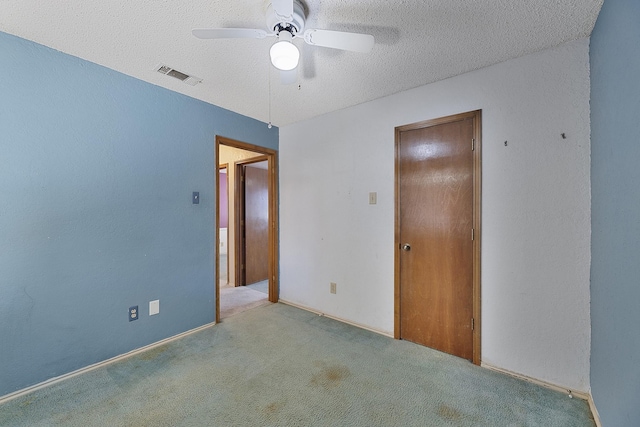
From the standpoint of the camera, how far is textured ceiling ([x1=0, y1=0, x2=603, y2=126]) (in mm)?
1460

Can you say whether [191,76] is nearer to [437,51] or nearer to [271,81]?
[271,81]

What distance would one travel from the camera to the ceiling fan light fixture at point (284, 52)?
1.34m

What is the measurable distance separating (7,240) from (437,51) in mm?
3124

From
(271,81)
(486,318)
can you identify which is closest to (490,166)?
(486,318)

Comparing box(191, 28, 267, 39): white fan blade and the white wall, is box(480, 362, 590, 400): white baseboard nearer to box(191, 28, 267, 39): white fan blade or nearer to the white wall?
the white wall

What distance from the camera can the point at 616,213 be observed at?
1.25 meters

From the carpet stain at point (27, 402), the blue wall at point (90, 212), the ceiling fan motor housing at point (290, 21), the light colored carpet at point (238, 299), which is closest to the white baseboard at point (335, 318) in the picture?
the light colored carpet at point (238, 299)

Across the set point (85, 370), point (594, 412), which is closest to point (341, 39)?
point (594, 412)

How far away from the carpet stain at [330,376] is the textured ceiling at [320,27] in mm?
2326

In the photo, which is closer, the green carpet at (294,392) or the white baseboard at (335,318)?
the green carpet at (294,392)

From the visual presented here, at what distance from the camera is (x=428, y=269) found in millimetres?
2307

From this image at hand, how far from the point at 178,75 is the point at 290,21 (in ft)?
4.30

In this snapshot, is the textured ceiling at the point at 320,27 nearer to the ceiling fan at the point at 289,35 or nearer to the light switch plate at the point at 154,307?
the ceiling fan at the point at 289,35

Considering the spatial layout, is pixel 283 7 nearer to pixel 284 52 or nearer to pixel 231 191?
pixel 284 52
